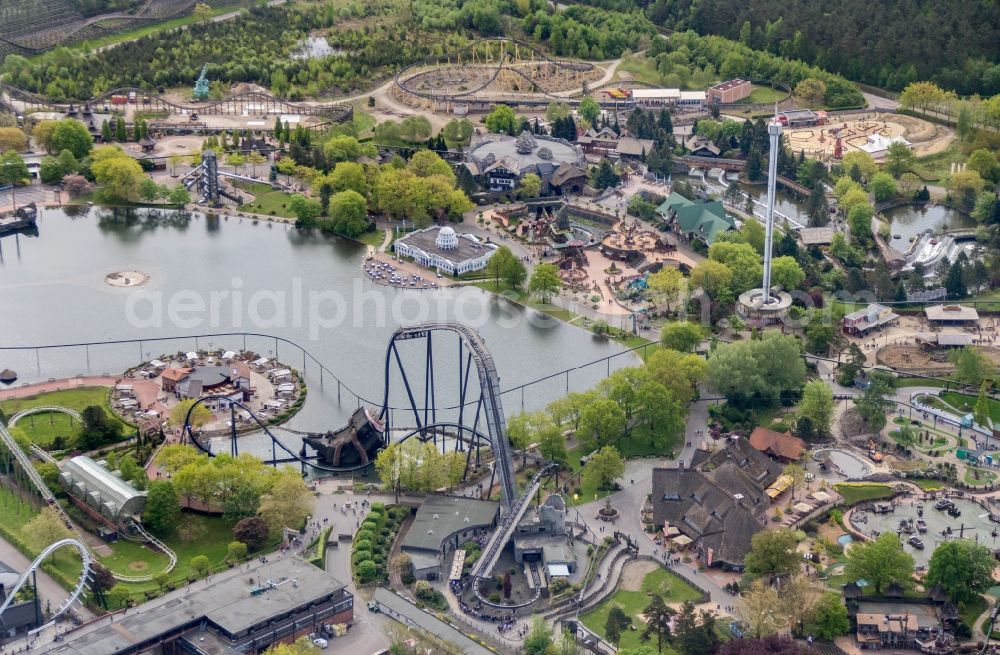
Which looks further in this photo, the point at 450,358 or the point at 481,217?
the point at 481,217

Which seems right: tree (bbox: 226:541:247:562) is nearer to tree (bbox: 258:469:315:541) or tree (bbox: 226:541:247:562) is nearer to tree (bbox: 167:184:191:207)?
tree (bbox: 258:469:315:541)

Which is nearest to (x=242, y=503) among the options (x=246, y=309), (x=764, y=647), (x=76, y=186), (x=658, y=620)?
(x=658, y=620)

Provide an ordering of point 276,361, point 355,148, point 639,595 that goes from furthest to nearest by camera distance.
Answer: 1. point 355,148
2. point 276,361
3. point 639,595

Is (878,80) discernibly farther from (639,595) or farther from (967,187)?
(639,595)

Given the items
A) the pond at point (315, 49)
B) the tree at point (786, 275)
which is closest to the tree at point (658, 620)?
the tree at point (786, 275)

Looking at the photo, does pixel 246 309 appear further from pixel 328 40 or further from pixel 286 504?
pixel 328 40

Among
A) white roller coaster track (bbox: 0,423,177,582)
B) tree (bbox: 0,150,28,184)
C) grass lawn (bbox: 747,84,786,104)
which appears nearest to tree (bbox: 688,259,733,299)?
white roller coaster track (bbox: 0,423,177,582)

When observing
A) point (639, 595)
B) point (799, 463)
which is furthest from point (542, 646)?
point (799, 463)
